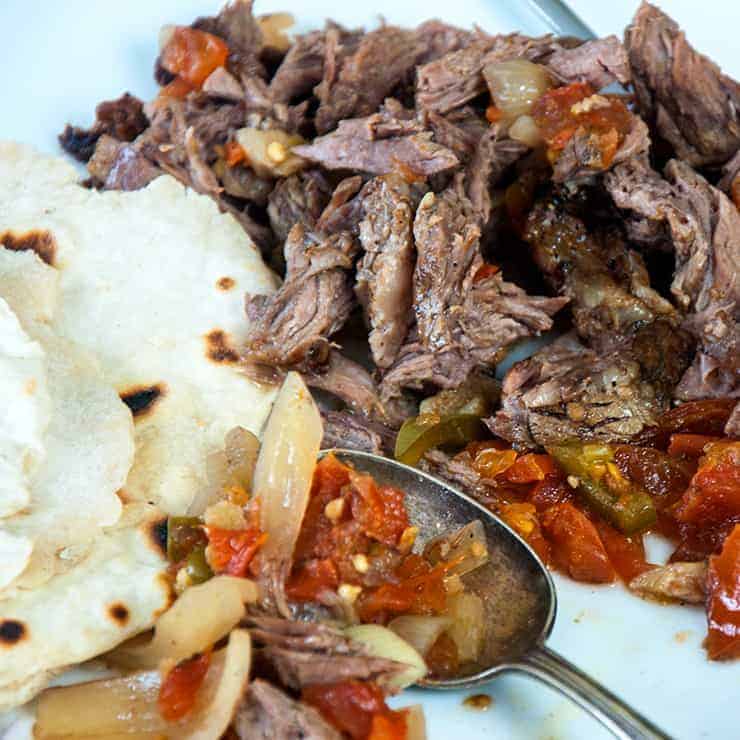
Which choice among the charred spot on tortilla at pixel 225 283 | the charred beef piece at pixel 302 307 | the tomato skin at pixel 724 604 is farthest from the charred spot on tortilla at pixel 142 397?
the tomato skin at pixel 724 604

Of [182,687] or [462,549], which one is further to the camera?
[462,549]

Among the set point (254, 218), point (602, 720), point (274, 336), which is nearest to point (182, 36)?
point (254, 218)

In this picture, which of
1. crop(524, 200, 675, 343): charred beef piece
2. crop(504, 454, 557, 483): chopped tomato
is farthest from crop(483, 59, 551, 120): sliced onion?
crop(504, 454, 557, 483): chopped tomato

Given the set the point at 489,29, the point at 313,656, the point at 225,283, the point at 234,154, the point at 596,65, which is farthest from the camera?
the point at 489,29

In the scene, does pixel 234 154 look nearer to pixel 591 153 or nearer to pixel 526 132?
pixel 526 132

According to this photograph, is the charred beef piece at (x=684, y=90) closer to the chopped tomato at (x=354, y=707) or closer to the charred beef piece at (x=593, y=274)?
the charred beef piece at (x=593, y=274)

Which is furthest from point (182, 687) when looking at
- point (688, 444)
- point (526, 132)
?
point (526, 132)
